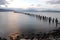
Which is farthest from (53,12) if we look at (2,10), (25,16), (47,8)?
(2,10)

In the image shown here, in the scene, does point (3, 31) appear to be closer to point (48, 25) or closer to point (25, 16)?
point (25, 16)

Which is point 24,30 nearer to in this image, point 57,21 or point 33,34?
point 33,34

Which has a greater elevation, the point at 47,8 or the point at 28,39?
the point at 47,8

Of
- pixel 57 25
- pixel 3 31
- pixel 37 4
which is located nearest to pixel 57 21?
pixel 57 25

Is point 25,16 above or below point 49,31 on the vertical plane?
above

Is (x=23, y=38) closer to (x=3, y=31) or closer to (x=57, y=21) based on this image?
(x=3, y=31)
